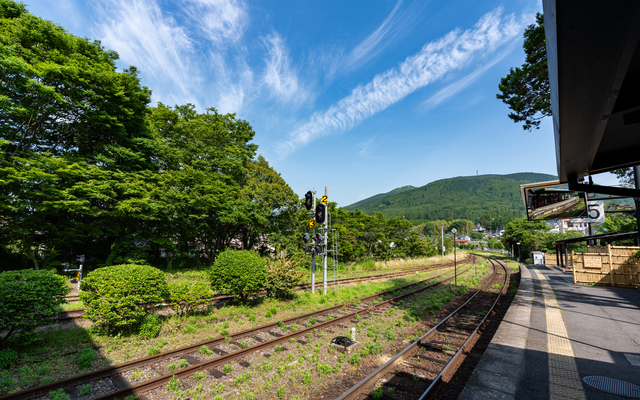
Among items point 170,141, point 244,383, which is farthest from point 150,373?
point 170,141

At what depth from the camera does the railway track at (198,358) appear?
538 centimetres

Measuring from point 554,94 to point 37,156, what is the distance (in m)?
22.4

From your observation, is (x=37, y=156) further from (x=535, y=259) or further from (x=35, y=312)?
(x=535, y=259)

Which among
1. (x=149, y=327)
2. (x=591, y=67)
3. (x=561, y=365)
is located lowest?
(x=561, y=365)

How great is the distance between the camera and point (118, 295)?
7.73 metres

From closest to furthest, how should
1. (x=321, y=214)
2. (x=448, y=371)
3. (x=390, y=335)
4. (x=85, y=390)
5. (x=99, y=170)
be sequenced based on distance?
(x=85, y=390)
(x=448, y=371)
(x=390, y=335)
(x=321, y=214)
(x=99, y=170)

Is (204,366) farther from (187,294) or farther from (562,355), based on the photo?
(562,355)

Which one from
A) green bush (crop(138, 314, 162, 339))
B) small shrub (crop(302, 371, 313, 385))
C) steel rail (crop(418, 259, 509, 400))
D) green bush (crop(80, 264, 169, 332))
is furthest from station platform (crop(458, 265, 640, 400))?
green bush (crop(80, 264, 169, 332))

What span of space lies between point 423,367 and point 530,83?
42.2 feet

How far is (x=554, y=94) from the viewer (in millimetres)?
2783

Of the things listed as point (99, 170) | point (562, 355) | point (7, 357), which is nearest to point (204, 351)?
point (7, 357)

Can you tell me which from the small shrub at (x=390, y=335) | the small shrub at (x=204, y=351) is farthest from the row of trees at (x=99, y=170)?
the small shrub at (x=390, y=335)

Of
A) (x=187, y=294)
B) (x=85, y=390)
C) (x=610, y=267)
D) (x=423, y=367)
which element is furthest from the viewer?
(x=610, y=267)

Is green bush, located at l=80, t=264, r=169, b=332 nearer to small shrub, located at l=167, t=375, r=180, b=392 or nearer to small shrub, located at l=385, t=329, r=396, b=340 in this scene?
small shrub, located at l=167, t=375, r=180, b=392
